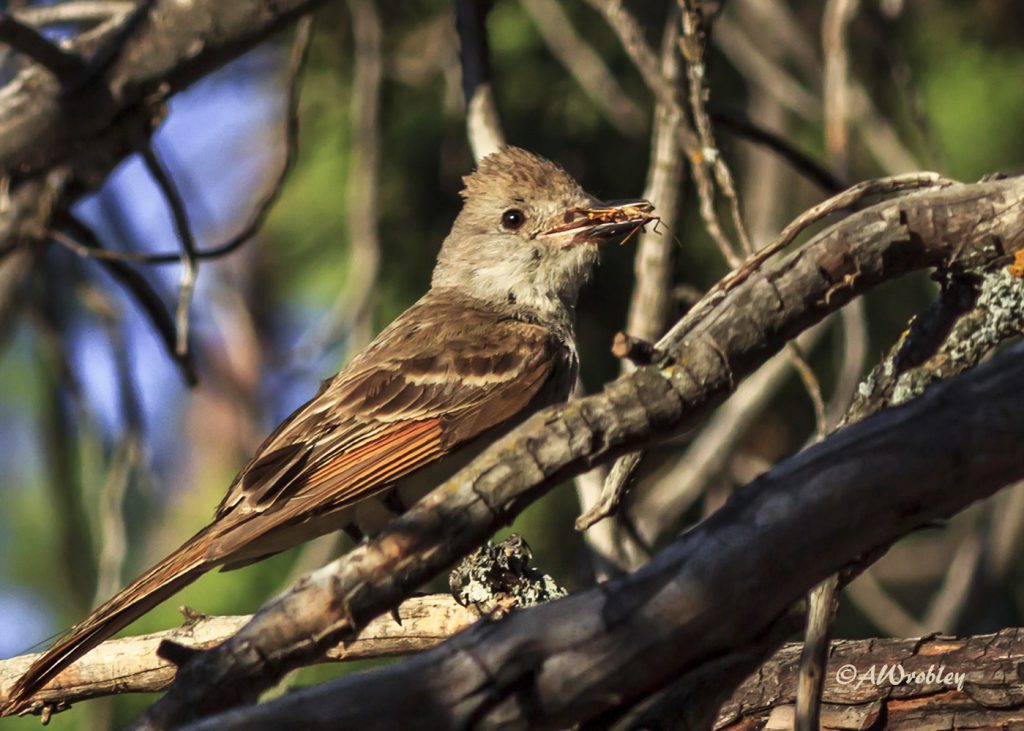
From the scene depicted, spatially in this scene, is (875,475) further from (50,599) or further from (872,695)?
(50,599)

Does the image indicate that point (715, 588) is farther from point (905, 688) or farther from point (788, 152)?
point (788, 152)

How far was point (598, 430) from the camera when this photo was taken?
2562 mm

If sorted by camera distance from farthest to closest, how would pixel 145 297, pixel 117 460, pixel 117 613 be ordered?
1. pixel 117 460
2. pixel 145 297
3. pixel 117 613

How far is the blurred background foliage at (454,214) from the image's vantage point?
19.2 feet

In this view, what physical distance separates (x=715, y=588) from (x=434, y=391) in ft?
8.98

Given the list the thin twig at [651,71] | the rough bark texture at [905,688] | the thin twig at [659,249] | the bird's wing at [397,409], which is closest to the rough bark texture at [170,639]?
the bird's wing at [397,409]

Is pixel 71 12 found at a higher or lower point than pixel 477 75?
higher

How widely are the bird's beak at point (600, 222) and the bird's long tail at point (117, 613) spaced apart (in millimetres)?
1811

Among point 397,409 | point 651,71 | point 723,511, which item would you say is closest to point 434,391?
point 397,409

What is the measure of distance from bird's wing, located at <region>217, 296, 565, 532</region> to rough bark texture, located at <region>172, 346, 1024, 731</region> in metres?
1.96

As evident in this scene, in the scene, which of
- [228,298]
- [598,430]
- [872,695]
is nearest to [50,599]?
[228,298]

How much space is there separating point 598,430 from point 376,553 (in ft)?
1.54

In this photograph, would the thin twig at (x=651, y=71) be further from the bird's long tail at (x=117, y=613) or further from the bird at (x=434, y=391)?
the bird's long tail at (x=117, y=613)

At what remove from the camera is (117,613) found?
12.2ft
